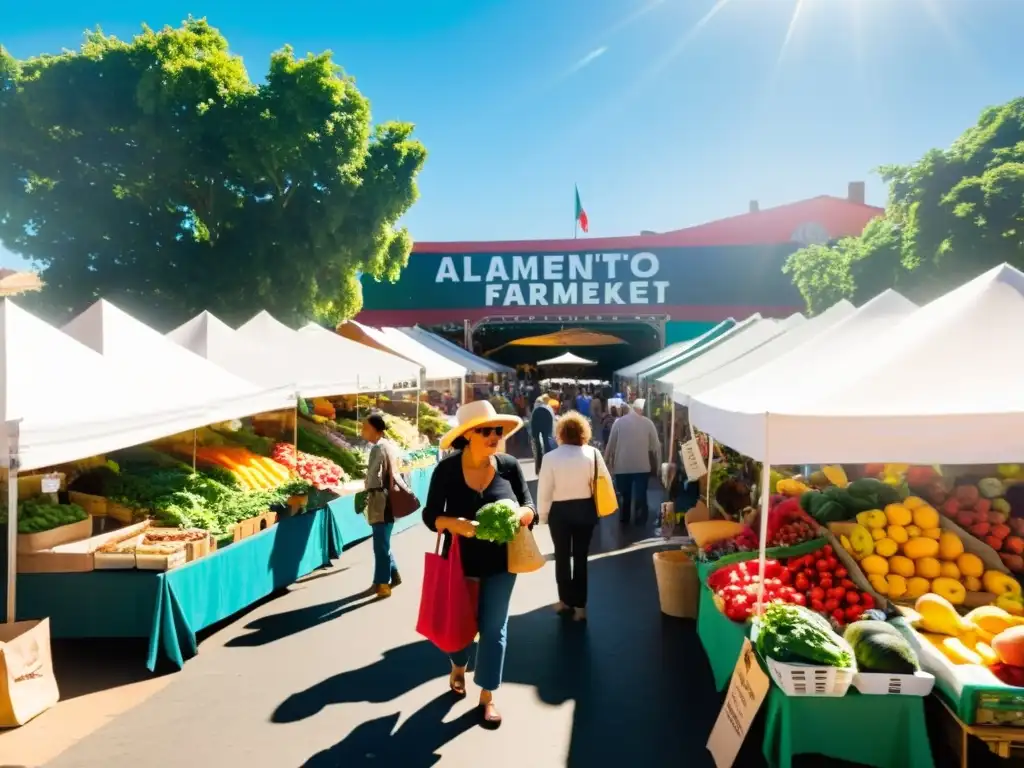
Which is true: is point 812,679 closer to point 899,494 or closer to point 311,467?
point 899,494

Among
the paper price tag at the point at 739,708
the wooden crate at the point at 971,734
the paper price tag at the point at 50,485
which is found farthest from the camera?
the paper price tag at the point at 50,485

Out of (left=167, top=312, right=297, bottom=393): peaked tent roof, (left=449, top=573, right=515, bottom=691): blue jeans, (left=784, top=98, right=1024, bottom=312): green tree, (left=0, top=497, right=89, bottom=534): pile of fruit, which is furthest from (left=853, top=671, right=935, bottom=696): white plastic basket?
(left=784, top=98, right=1024, bottom=312): green tree

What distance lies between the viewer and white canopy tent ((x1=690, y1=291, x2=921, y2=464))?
384 cm

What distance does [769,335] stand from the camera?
1001 centimetres

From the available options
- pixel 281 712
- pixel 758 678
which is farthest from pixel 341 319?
pixel 758 678

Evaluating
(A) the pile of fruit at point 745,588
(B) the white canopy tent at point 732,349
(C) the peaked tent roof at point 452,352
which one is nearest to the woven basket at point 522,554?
(A) the pile of fruit at point 745,588

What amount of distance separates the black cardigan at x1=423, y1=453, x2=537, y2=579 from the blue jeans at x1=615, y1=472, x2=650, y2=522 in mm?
5961

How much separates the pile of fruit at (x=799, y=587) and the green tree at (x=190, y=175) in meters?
11.1

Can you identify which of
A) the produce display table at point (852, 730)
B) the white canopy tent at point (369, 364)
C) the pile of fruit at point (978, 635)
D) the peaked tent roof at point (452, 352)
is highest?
the peaked tent roof at point (452, 352)

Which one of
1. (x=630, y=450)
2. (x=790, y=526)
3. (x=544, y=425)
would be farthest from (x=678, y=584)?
(x=544, y=425)

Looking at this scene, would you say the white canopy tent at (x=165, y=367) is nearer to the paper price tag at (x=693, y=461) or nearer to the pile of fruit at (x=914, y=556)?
the paper price tag at (x=693, y=461)

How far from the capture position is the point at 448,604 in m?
4.13

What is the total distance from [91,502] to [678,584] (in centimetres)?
504

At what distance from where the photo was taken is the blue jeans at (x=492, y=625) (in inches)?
165
